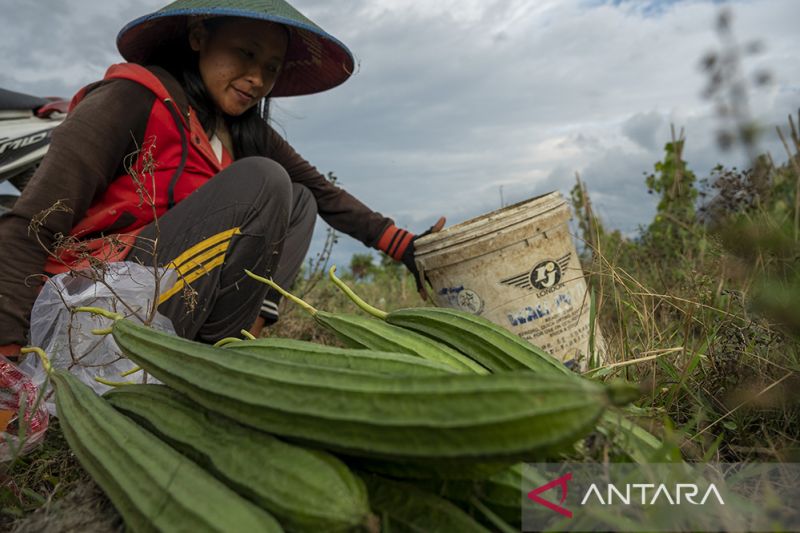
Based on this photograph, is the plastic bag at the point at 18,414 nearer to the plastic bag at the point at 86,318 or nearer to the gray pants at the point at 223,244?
the plastic bag at the point at 86,318

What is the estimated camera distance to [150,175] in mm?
3131

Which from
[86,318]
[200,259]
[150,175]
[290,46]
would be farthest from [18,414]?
[290,46]

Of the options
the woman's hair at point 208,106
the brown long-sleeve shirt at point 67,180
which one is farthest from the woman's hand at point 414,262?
the brown long-sleeve shirt at point 67,180

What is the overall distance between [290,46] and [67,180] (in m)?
1.97

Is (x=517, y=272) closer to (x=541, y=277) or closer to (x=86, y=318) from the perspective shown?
(x=541, y=277)

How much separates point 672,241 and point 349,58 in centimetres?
328

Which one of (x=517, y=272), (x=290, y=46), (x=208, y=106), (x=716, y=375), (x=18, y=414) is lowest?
(x=18, y=414)

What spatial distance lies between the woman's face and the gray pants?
0.61 m

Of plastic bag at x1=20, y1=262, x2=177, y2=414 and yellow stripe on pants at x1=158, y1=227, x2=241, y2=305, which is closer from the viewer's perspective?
plastic bag at x1=20, y1=262, x2=177, y2=414

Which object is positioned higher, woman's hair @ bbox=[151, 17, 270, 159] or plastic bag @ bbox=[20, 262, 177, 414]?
woman's hair @ bbox=[151, 17, 270, 159]

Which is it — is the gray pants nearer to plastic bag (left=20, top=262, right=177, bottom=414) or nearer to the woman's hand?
plastic bag (left=20, top=262, right=177, bottom=414)

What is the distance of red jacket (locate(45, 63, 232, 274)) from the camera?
9.95ft

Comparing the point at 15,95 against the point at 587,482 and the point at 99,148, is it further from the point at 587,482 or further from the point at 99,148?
the point at 587,482

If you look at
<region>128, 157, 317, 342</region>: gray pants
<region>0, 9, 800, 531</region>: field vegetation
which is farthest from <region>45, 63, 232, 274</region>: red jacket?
<region>0, 9, 800, 531</region>: field vegetation
